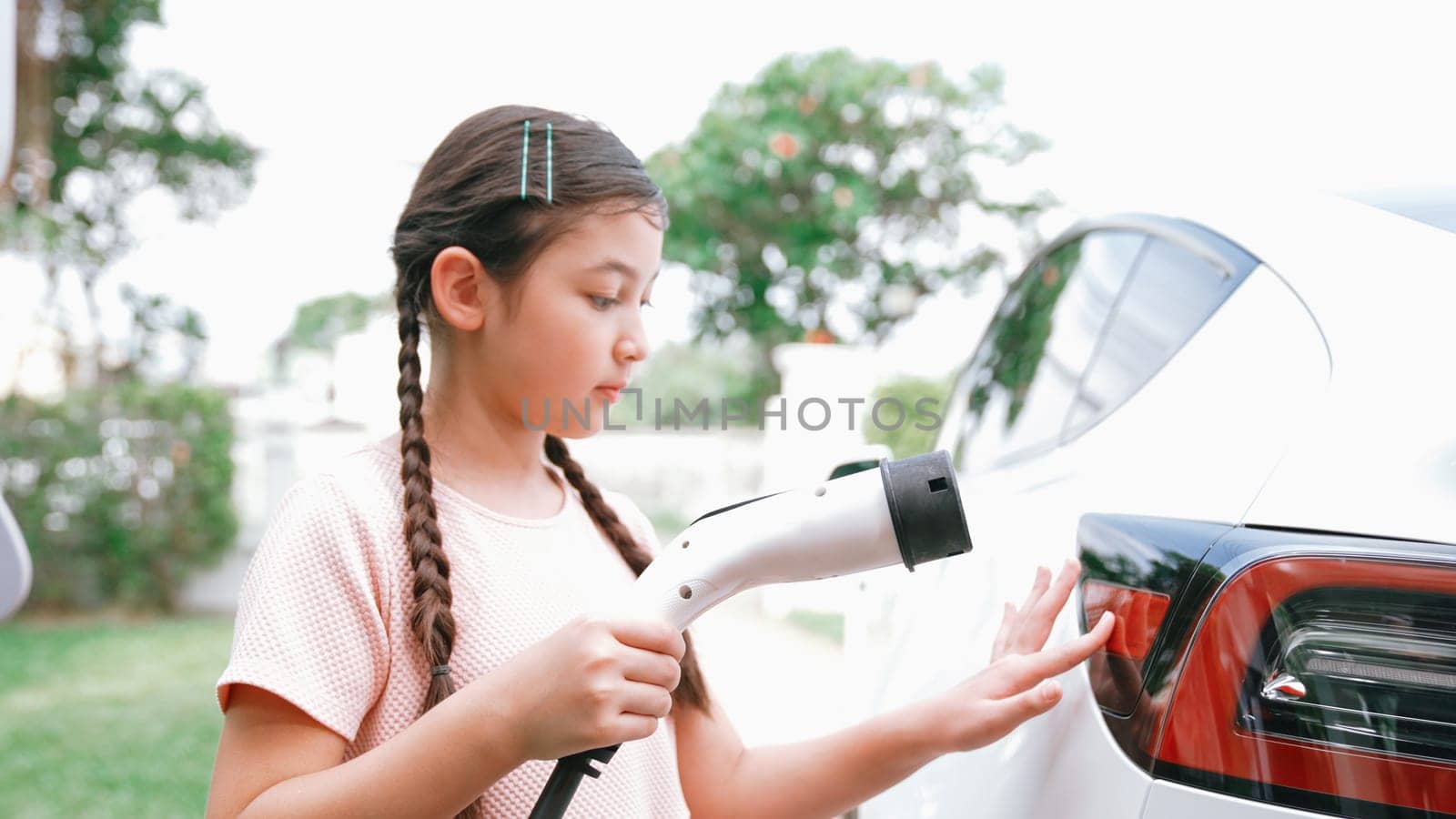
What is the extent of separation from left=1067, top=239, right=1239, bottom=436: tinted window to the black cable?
73 centimetres

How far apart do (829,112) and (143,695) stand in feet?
25.8

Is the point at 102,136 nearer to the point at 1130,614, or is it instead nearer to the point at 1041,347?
the point at 1041,347

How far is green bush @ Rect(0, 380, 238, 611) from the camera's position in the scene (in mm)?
7402

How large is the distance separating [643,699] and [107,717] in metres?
5.20

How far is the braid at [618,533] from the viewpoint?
1353 mm

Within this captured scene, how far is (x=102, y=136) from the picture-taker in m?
10.4

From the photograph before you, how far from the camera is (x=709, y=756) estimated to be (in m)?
1.35

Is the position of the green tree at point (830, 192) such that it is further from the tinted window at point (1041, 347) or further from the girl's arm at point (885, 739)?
the girl's arm at point (885, 739)

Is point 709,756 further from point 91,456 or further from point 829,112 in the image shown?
point 829,112

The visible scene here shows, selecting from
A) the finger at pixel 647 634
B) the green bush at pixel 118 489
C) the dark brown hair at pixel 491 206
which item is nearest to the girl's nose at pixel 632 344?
the dark brown hair at pixel 491 206

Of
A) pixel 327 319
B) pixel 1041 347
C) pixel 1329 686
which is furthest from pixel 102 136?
pixel 1329 686

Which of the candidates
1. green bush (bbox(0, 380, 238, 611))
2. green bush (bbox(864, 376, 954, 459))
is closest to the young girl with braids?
green bush (bbox(864, 376, 954, 459))

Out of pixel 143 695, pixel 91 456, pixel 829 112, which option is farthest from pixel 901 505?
pixel 829 112

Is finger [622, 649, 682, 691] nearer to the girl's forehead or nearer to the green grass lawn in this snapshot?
the girl's forehead
